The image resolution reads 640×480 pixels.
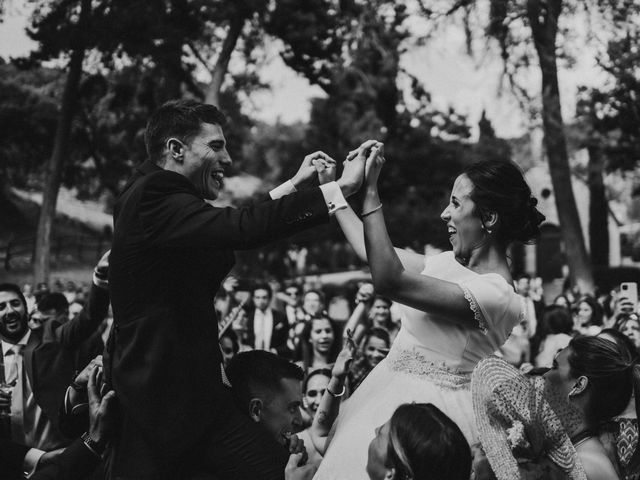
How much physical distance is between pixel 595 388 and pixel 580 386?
6cm

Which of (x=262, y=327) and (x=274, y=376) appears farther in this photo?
(x=262, y=327)

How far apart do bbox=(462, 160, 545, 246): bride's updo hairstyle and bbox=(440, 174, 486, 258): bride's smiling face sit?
0.02m

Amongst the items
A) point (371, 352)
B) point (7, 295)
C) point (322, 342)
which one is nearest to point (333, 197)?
point (7, 295)

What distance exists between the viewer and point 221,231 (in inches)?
113

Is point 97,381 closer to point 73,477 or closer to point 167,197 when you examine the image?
point 73,477

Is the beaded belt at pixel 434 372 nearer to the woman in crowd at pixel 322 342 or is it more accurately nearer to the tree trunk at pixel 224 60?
the woman in crowd at pixel 322 342

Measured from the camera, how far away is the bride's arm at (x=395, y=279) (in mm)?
2957

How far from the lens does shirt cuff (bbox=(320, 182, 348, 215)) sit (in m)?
2.98

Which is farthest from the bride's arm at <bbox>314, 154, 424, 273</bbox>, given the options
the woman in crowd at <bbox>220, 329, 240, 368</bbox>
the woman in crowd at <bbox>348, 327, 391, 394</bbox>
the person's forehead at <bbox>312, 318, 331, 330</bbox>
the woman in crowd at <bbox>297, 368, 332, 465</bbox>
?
the woman in crowd at <bbox>220, 329, 240, 368</bbox>

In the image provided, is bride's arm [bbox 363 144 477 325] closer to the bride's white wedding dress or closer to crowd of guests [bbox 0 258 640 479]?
the bride's white wedding dress

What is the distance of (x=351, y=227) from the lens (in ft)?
10.8

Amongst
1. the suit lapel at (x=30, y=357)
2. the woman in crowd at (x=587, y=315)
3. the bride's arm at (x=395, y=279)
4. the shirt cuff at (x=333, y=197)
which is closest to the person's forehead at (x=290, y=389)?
the bride's arm at (x=395, y=279)

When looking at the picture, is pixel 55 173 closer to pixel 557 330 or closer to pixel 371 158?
pixel 557 330

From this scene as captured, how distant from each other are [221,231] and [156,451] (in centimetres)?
80
